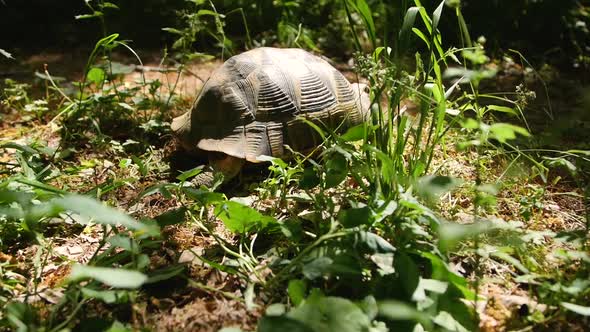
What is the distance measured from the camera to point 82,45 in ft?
13.5

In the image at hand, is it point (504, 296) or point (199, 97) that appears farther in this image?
point (199, 97)

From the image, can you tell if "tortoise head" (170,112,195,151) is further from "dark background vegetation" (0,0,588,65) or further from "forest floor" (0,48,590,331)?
"dark background vegetation" (0,0,588,65)

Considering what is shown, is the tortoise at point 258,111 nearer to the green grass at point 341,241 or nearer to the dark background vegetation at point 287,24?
the green grass at point 341,241

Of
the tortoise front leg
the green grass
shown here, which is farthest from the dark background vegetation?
the green grass

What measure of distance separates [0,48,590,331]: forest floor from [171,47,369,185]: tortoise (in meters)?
0.16

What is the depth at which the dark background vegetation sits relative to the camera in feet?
12.7

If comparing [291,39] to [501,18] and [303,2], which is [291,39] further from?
[501,18]

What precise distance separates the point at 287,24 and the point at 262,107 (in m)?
1.89

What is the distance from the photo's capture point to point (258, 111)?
7.30 feet

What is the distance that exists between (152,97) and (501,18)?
113 inches

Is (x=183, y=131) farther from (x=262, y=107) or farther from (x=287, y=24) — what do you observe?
(x=287, y=24)

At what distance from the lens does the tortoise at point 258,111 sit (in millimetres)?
2199

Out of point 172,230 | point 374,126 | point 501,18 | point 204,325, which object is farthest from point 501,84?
point 204,325

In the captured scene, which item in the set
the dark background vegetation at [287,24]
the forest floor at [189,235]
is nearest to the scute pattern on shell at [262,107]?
the forest floor at [189,235]
